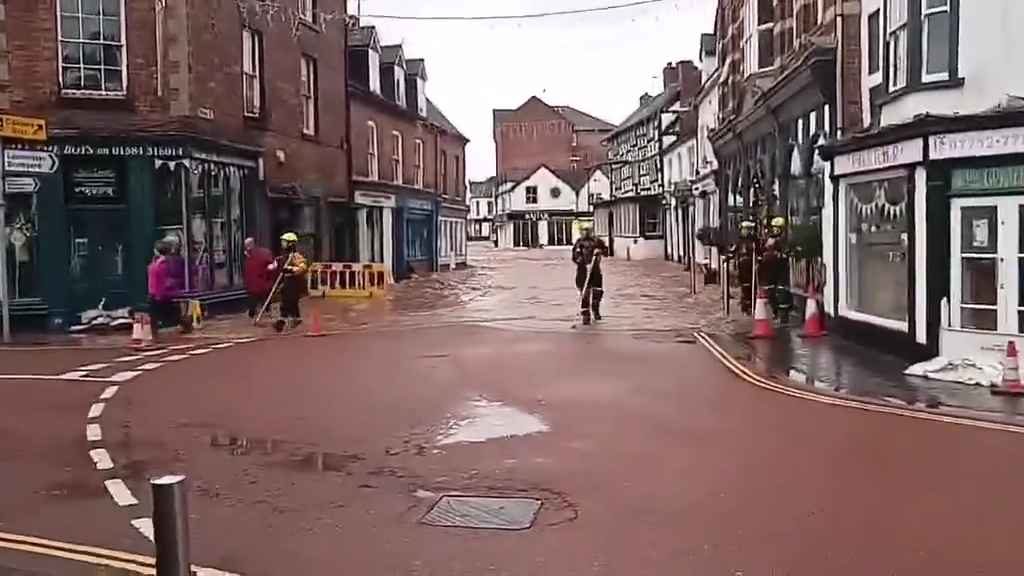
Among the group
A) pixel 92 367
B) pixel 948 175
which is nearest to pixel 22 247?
pixel 92 367

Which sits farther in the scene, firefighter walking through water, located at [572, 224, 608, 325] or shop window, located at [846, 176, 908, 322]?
firefighter walking through water, located at [572, 224, 608, 325]

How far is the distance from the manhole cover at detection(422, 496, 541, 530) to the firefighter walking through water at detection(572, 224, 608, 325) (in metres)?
13.0

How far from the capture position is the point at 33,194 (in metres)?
20.0

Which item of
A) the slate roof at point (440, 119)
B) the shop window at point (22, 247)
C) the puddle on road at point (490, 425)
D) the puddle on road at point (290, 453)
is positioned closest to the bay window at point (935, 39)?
the puddle on road at point (490, 425)

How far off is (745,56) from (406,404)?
17734mm

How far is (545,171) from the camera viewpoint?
95625 mm

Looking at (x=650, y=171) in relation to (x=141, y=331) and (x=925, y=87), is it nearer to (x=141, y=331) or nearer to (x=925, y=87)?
(x=141, y=331)

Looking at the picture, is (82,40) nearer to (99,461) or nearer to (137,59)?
(137,59)

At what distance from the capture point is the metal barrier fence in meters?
28.1

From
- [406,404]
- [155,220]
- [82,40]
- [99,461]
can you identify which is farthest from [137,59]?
[99,461]

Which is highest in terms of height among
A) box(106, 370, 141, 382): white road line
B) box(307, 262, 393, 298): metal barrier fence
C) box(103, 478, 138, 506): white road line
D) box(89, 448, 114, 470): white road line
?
box(307, 262, 393, 298): metal barrier fence

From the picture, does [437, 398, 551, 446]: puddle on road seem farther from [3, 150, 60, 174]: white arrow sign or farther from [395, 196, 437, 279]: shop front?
[395, 196, 437, 279]: shop front

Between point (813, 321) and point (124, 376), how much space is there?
34.5 ft

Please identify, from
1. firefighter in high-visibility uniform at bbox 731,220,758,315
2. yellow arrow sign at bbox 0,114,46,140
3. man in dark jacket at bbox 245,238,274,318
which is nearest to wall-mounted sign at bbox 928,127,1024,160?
firefighter in high-visibility uniform at bbox 731,220,758,315
